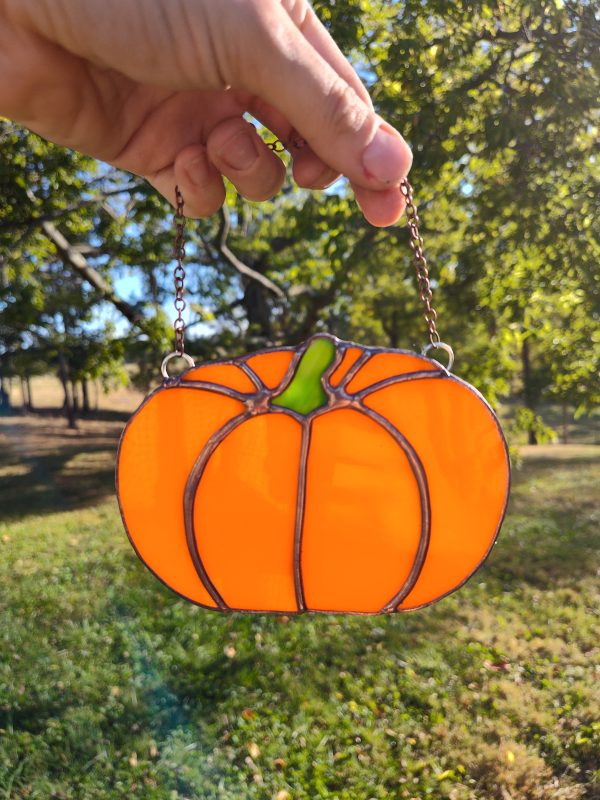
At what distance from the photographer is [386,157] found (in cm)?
138

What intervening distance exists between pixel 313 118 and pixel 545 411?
99.5 feet

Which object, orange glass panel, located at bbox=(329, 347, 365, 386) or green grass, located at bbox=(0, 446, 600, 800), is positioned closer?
orange glass panel, located at bbox=(329, 347, 365, 386)

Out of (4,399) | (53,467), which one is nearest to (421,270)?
(53,467)

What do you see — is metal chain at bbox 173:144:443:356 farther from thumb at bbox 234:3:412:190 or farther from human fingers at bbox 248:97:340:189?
thumb at bbox 234:3:412:190

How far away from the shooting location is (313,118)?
1.33 meters

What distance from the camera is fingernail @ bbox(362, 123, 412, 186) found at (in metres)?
1.38

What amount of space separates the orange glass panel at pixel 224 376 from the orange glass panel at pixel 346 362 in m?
0.19

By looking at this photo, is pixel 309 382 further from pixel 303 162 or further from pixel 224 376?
pixel 303 162

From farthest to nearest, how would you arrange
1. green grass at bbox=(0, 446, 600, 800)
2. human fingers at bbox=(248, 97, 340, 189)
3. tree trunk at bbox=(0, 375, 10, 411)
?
tree trunk at bbox=(0, 375, 10, 411) < green grass at bbox=(0, 446, 600, 800) < human fingers at bbox=(248, 97, 340, 189)

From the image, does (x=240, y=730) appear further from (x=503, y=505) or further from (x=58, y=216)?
(x=58, y=216)

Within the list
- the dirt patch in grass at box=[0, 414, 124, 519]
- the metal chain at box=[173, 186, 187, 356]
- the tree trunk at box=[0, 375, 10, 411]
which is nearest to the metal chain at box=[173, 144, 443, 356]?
the metal chain at box=[173, 186, 187, 356]

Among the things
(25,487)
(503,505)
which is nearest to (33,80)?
(503,505)

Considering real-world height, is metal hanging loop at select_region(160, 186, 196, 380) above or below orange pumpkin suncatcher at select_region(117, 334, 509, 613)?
above

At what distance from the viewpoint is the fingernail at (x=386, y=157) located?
138 cm
